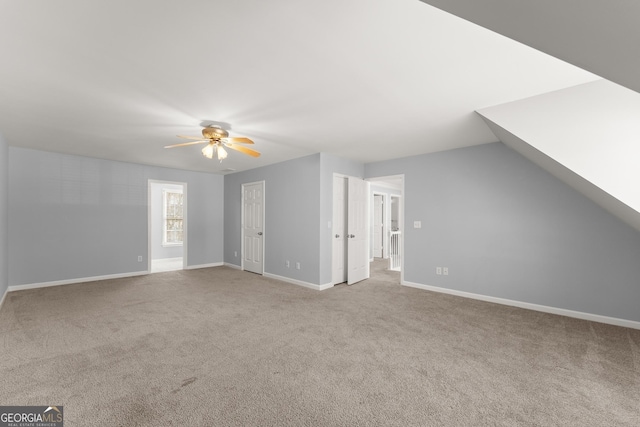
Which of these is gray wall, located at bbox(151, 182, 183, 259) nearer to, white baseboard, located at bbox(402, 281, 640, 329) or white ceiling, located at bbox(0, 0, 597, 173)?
white ceiling, located at bbox(0, 0, 597, 173)

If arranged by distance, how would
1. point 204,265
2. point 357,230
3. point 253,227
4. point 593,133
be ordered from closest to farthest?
point 593,133 → point 357,230 → point 253,227 → point 204,265

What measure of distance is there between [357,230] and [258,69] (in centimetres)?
396

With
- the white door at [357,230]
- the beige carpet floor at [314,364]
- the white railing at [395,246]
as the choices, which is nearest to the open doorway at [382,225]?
the white railing at [395,246]

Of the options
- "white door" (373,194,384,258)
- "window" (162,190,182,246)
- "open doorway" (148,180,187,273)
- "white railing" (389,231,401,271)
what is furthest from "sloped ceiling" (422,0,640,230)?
"window" (162,190,182,246)

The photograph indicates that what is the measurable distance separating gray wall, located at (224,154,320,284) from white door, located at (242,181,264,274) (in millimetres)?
183

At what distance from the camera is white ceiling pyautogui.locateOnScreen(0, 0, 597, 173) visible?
1590 mm

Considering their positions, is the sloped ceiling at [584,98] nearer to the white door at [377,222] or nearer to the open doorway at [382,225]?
the open doorway at [382,225]

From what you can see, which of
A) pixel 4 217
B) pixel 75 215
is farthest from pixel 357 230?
pixel 4 217

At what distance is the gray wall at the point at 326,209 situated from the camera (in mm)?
4918

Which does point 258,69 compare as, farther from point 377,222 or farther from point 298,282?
point 377,222

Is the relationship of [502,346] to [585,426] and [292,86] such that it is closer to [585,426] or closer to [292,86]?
[585,426]

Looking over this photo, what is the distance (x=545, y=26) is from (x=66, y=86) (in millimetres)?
3445

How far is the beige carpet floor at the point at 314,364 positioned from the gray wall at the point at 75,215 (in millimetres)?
1083

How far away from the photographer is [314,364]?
2.35 m
